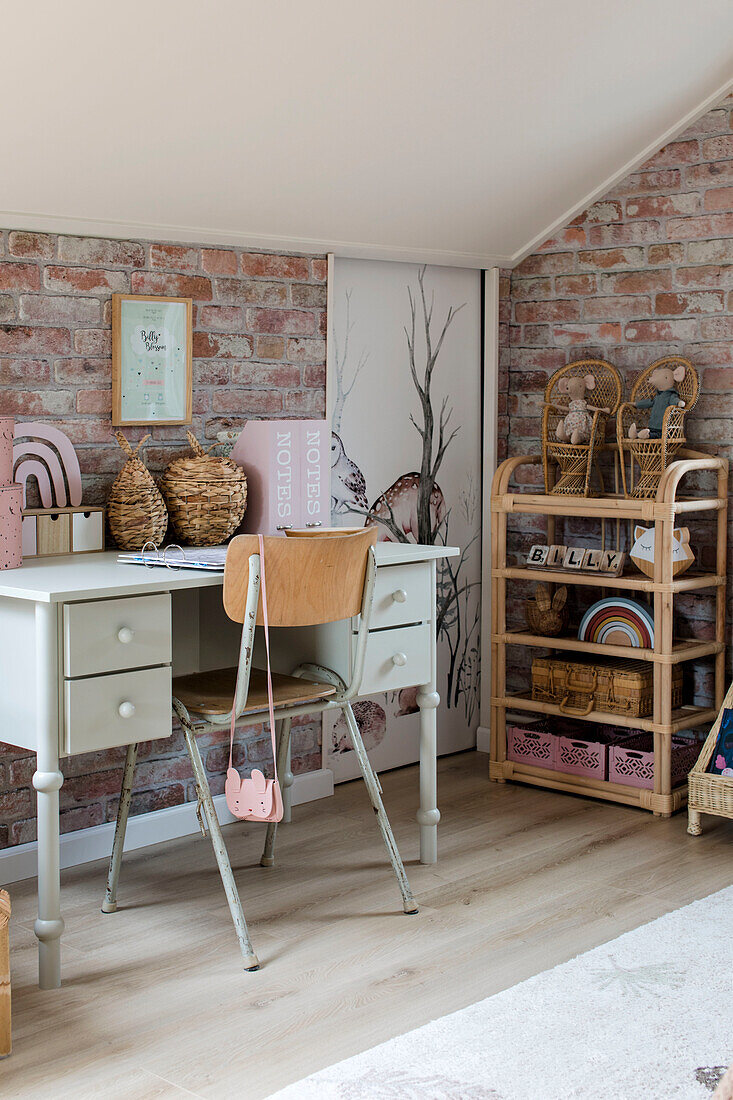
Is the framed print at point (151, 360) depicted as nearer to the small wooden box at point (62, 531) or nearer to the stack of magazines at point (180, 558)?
the small wooden box at point (62, 531)

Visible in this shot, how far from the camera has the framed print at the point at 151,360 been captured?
9.63 ft

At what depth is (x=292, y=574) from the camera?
7.93 feet

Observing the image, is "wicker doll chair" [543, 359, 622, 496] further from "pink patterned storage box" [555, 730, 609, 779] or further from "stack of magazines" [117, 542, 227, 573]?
"stack of magazines" [117, 542, 227, 573]

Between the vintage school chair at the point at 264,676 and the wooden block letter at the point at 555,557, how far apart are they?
111 centimetres

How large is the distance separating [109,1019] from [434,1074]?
1.98 feet

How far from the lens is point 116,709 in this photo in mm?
2342

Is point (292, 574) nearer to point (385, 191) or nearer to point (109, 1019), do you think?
point (109, 1019)

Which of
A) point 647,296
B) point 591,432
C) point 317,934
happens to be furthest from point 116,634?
point 647,296

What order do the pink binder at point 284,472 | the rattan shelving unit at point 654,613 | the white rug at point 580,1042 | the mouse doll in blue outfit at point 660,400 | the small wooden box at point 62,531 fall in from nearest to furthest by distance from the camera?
the white rug at point 580,1042, the small wooden box at point 62,531, the pink binder at point 284,472, the rattan shelving unit at point 654,613, the mouse doll in blue outfit at point 660,400

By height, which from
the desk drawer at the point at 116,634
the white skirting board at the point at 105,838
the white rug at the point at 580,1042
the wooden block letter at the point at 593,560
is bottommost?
the white rug at the point at 580,1042

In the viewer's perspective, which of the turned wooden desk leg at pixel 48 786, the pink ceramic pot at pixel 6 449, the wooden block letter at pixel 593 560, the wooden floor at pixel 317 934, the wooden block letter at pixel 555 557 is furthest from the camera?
the wooden block letter at pixel 555 557

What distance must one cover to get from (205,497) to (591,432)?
125 cm

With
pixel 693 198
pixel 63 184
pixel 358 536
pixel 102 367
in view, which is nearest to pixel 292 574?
pixel 358 536

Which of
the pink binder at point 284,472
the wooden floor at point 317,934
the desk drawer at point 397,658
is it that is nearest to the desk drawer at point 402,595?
the desk drawer at point 397,658
